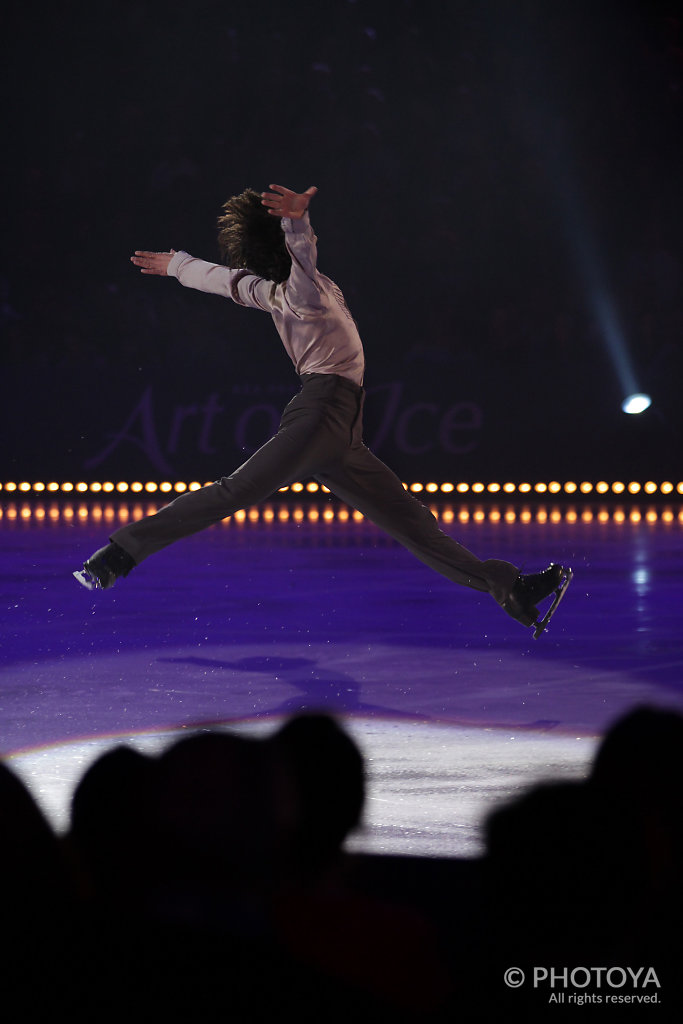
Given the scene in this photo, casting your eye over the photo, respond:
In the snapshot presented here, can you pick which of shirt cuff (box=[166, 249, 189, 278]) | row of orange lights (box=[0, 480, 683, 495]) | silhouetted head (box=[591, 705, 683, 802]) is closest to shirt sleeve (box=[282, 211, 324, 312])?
shirt cuff (box=[166, 249, 189, 278])

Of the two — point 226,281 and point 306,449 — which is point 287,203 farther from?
point 306,449

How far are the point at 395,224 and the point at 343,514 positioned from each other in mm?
2802

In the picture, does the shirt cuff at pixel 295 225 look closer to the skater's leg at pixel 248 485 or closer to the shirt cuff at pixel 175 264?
the skater's leg at pixel 248 485

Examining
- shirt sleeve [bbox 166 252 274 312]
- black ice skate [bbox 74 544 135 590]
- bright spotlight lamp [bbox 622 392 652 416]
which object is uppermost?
bright spotlight lamp [bbox 622 392 652 416]

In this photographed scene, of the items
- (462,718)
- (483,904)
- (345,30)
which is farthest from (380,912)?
(345,30)

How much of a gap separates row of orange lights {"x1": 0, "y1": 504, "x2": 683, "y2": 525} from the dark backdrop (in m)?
1.01

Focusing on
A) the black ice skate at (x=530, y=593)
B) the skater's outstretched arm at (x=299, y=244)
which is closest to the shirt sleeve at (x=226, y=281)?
the skater's outstretched arm at (x=299, y=244)

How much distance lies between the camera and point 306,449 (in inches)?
142

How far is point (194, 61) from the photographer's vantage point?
11.3 m

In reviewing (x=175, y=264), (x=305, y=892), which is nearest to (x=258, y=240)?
(x=175, y=264)

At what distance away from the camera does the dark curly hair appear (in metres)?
3.85

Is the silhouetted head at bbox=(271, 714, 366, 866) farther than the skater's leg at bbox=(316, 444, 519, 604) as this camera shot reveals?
No

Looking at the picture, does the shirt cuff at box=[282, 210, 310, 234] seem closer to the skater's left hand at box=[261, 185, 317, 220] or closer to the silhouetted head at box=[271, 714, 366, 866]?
the skater's left hand at box=[261, 185, 317, 220]

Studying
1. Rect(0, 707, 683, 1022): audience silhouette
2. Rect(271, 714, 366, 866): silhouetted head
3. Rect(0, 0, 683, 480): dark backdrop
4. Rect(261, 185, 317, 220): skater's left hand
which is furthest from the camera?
Rect(0, 0, 683, 480): dark backdrop
